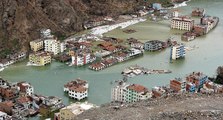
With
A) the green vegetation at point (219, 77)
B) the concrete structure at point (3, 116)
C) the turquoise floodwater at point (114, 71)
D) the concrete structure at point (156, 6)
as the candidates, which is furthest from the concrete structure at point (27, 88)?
the concrete structure at point (156, 6)

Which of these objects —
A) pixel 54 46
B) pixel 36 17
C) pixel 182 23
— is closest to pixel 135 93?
pixel 54 46

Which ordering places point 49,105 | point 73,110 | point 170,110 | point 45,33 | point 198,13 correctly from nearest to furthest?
point 170,110
point 73,110
point 49,105
point 45,33
point 198,13

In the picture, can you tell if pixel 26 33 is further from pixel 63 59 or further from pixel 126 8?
pixel 126 8

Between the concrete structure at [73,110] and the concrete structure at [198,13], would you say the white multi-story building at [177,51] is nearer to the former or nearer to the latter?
the concrete structure at [198,13]

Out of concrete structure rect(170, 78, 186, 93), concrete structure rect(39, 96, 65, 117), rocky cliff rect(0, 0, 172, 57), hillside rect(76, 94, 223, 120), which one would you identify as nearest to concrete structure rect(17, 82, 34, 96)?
concrete structure rect(39, 96, 65, 117)

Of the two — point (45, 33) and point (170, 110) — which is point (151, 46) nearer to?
point (45, 33)
